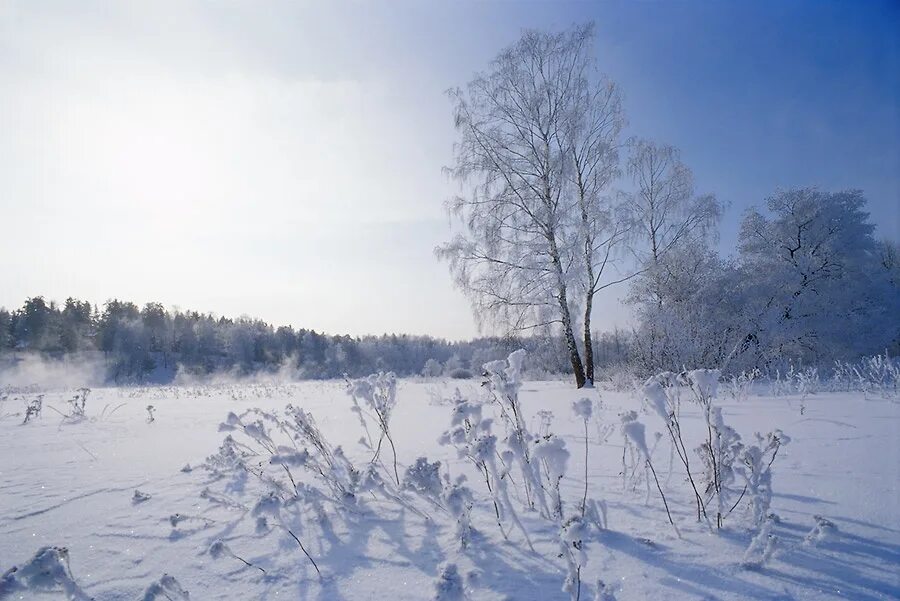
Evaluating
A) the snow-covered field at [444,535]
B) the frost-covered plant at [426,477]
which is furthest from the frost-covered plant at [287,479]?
the frost-covered plant at [426,477]

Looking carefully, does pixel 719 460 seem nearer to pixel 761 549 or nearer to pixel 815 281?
pixel 761 549

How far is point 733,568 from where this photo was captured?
146 centimetres

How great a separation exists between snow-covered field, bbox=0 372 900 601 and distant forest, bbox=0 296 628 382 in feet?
115

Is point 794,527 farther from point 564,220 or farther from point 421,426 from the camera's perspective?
point 564,220

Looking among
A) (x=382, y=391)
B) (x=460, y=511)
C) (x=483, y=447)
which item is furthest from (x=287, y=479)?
(x=483, y=447)

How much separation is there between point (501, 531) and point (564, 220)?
9.30 m

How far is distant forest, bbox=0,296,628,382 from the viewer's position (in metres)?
49.3

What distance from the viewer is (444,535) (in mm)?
1924

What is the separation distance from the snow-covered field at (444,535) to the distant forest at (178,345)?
34952 millimetres

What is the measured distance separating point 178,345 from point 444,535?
71.6m

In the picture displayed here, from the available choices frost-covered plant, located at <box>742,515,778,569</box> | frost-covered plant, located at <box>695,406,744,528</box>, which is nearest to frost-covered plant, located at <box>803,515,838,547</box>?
frost-covered plant, located at <box>742,515,778,569</box>

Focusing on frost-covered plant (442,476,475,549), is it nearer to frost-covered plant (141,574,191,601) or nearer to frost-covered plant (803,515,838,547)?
frost-covered plant (141,574,191,601)

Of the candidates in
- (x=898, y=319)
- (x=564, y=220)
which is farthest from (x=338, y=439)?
(x=898, y=319)

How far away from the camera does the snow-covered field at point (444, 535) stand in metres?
1.41
